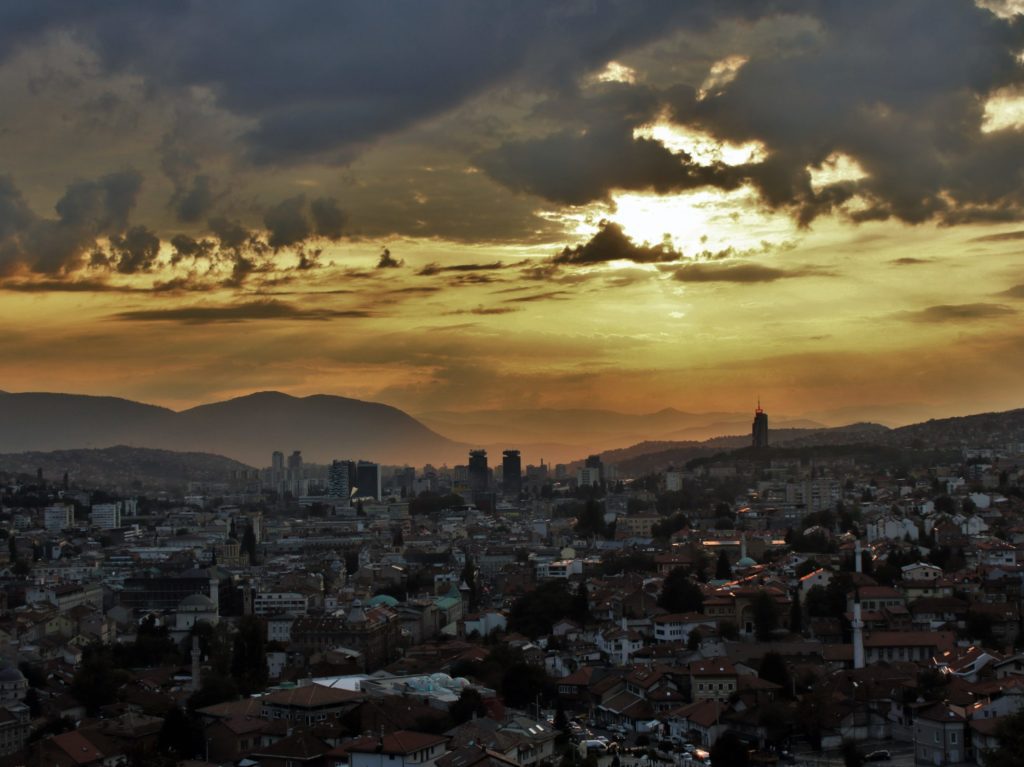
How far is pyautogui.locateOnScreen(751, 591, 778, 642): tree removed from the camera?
1351 inches

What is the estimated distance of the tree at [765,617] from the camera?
34312 millimetres

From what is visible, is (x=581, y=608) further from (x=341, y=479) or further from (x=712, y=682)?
(x=341, y=479)

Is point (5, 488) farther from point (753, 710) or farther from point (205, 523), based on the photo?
point (753, 710)

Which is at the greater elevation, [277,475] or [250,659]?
[277,475]

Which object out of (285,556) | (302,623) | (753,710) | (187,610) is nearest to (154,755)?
(753,710)

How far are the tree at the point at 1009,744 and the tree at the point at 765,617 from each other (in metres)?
12.6

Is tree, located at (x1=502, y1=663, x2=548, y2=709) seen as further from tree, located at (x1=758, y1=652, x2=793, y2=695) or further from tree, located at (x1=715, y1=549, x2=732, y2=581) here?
tree, located at (x1=715, y1=549, x2=732, y2=581)

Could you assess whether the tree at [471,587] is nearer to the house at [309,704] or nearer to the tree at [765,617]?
the tree at [765,617]

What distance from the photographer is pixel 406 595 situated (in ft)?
164

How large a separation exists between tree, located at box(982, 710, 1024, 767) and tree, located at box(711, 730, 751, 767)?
3891 mm

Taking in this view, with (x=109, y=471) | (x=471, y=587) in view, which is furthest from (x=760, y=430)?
(x=109, y=471)

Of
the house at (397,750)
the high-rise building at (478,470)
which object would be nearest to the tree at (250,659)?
the house at (397,750)

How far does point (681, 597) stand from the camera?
38688 millimetres

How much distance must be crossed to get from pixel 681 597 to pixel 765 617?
4.35 meters
